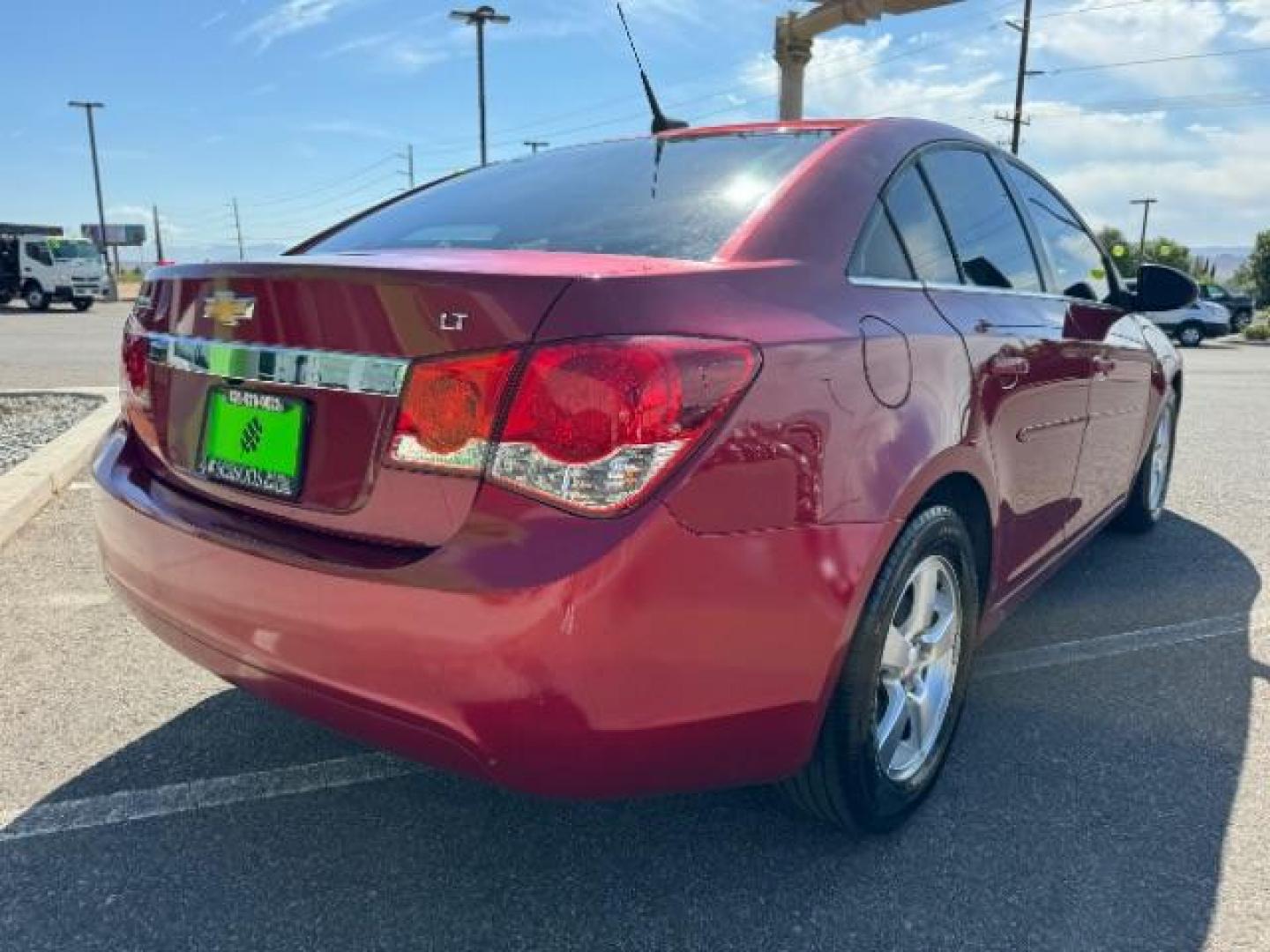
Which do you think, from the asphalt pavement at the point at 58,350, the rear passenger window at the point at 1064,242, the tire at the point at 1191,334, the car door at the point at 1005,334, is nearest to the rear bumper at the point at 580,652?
the car door at the point at 1005,334

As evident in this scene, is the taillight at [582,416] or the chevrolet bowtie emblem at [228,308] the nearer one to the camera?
the taillight at [582,416]

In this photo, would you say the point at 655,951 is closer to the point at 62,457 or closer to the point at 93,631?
the point at 93,631

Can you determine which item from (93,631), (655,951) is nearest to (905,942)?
(655,951)

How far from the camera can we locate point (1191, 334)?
27000mm

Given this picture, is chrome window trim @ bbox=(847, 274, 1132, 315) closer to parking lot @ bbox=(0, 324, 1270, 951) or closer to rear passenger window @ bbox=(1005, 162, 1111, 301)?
rear passenger window @ bbox=(1005, 162, 1111, 301)

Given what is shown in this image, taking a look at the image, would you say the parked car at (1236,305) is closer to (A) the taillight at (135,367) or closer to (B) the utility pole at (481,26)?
(B) the utility pole at (481,26)

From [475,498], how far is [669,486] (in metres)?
0.31

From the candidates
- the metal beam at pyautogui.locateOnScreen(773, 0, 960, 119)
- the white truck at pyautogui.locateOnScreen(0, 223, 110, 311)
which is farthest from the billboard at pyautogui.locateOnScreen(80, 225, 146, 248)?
the metal beam at pyautogui.locateOnScreen(773, 0, 960, 119)

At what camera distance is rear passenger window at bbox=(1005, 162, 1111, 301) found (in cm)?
320

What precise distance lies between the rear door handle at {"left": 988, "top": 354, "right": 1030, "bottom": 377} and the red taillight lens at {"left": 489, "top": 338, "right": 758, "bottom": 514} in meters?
1.11

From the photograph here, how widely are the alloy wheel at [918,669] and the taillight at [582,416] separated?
2.50ft

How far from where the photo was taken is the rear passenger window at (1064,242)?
3.20 m

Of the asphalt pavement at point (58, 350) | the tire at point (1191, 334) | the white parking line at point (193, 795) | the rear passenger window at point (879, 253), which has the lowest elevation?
the tire at point (1191, 334)

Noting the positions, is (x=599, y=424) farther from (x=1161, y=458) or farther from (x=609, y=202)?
(x=1161, y=458)
